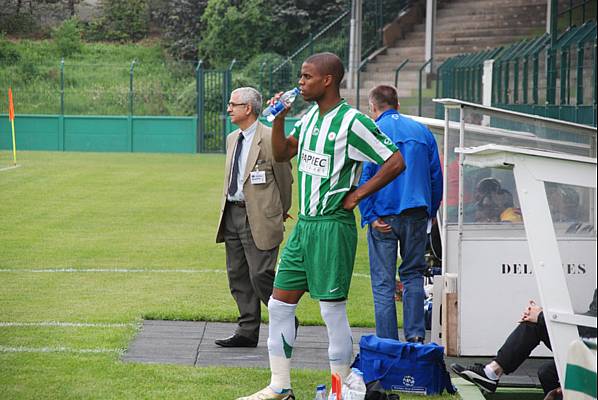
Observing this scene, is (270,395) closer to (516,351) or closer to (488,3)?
(516,351)

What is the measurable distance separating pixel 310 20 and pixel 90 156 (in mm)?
18157

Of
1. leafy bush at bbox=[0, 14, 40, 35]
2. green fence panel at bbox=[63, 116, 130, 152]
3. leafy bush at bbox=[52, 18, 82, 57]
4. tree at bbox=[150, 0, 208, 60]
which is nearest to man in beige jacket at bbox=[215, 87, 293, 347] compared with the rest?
leafy bush at bbox=[0, 14, 40, 35]

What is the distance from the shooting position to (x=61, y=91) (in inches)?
1747

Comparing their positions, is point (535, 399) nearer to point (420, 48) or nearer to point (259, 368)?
point (259, 368)

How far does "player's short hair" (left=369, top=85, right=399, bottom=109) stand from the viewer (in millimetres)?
9141

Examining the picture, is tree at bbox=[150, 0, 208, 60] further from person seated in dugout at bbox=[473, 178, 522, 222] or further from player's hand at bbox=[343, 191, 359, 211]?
player's hand at bbox=[343, 191, 359, 211]

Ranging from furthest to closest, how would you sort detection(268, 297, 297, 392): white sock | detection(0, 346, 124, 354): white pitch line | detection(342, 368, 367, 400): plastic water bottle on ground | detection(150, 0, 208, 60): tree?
1. detection(150, 0, 208, 60): tree
2. detection(0, 346, 124, 354): white pitch line
3. detection(268, 297, 297, 392): white sock
4. detection(342, 368, 367, 400): plastic water bottle on ground

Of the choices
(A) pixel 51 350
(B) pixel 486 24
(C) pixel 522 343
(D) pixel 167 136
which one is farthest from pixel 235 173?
(B) pixel 486 24

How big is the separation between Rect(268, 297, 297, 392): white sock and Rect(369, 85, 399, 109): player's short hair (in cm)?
232

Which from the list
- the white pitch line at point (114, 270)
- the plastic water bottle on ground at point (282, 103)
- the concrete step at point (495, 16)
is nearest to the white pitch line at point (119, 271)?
the white pitch line at point (114, 270)

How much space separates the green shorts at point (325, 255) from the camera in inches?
281

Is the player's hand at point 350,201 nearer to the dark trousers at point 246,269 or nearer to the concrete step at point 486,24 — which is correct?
the dark trousers at point 246,269

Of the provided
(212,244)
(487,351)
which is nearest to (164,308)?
(487,351)

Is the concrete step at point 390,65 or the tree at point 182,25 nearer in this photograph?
the concrete step at point 390,65
